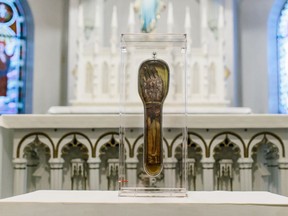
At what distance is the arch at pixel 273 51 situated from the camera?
5613mm

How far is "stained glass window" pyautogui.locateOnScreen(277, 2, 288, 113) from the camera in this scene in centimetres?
558

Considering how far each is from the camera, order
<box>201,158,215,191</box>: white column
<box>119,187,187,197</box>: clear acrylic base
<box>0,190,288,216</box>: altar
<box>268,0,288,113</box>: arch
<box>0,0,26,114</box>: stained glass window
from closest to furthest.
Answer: <box>0,190,288,216</box>: altar, <box>119,187,187,197</box>: clear acrylic base, <box>201,158,215,191</box>: white column, <box>0,0,26,114</box>: stained glass window, <box>268,0,288,113</box>: arch

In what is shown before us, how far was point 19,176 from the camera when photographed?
10.7 feet

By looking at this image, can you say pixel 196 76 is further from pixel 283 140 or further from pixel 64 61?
pixel 64 61

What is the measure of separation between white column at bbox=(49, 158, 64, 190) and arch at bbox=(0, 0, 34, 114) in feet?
A: 7.46

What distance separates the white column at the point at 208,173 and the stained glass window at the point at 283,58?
250 cm

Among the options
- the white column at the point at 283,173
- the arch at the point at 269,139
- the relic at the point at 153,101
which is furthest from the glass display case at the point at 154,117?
the white column at the point at 283,173

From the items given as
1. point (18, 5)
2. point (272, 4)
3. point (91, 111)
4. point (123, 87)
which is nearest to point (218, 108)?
point (91, 111)

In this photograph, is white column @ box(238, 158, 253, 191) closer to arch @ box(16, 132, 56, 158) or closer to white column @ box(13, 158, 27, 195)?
arch @ box(16, 132, 56, 158)

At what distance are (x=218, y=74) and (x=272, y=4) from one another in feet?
6.10

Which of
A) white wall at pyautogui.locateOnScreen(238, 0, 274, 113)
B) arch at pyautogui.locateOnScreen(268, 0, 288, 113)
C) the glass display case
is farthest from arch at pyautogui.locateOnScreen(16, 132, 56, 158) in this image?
arch at pyautogui.locateOnScreen(268, 0, 288, 113)

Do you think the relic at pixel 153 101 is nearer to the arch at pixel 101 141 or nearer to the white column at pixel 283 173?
the arch at pixel 101 141

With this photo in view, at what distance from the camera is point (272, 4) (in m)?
5.64

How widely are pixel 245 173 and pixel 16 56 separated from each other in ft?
10.5
